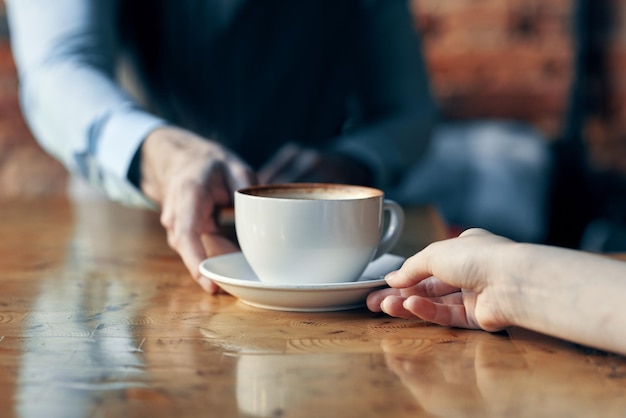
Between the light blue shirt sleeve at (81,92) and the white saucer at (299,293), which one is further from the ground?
the light blue shirt sleeve at (81,92)

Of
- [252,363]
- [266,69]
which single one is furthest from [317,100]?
[252,363]

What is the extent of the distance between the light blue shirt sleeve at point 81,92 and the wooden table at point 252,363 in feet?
1.00

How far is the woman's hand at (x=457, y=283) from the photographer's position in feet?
1.75

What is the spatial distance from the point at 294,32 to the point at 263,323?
1.07m

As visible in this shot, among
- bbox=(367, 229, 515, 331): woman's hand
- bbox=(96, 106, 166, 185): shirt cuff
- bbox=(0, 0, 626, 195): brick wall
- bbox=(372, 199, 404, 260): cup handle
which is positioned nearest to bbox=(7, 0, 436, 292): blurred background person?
bbox=(96, 106, 166, 185): shirt cuff

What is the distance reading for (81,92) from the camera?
3.54 feet

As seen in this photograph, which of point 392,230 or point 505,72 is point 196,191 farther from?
point 505,72

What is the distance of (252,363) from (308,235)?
0.15 m

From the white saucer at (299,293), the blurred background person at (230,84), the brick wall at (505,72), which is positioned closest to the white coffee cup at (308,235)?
the white saucer at (299,293)

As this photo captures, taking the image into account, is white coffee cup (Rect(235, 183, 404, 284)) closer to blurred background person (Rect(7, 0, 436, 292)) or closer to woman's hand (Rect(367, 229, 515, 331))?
woman's hand (Rect(367, 229, 515, 331))

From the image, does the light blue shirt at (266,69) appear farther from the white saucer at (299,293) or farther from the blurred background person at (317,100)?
the white saucer at (299,293)

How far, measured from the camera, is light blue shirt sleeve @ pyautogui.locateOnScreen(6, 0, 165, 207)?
39.3 inches

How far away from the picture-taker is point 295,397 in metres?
0.43

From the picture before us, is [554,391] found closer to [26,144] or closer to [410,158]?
[410,158]
